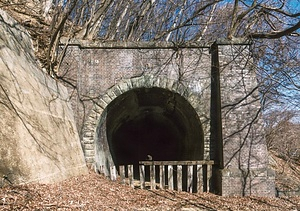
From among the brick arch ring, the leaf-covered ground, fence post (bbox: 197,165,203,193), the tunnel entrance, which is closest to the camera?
the leaf-covered ground

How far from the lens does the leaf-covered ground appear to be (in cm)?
403

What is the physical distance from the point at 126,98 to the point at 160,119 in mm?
4101

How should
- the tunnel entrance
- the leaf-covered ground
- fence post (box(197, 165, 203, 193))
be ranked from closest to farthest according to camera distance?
the leaf-covered ground, fence post (box(197, 165, 203, 193)), the tunnel entrance

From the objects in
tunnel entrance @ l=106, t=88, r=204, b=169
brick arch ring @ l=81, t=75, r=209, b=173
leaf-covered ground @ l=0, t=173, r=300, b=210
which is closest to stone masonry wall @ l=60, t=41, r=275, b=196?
brick arch ring @ l=81, t=75, r=209, b=173

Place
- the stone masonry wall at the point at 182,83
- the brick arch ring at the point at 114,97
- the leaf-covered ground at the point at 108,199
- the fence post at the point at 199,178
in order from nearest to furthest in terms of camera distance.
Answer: the leaf-covered ground at the point at 108,199 < the stone masonry wall at the point at 182,83 < the fence post at the point at 199,178 < the brick arch ring at the point at 114,97

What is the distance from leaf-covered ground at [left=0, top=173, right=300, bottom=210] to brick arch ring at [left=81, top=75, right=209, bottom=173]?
2.77ft

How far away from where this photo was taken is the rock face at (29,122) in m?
4.42

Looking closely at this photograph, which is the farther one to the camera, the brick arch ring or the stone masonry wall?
the brick arch ring

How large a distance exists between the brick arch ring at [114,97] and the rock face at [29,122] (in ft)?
1.75

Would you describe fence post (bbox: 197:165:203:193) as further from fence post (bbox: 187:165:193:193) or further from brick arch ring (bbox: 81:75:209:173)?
brick arch ring (bbox: 81:75:209:173)

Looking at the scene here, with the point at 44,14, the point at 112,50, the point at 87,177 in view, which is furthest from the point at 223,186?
the point at 44,14

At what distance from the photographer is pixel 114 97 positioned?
8.25m

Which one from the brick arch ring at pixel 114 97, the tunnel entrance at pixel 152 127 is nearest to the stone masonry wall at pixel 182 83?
the brick arch ring at pixel 114 97

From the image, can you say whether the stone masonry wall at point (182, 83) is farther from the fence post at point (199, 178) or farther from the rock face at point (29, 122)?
the rock face at point (29, 122)
